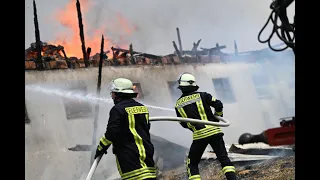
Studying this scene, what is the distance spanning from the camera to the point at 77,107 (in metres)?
8.45

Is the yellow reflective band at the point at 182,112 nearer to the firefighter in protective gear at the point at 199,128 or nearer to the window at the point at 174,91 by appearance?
the firefighter in protective gear at the point at 199,128

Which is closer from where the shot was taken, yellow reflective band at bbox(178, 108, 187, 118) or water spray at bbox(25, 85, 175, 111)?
yellow reflective band at bbox(178, 108, 187, 118)

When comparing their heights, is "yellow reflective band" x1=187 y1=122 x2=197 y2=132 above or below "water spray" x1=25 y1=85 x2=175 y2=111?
below

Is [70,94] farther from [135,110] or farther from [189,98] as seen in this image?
[135,110]

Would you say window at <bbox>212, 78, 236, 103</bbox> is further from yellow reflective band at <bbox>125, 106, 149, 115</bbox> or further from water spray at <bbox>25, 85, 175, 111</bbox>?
yellow reflective band at <bbox>125, 106, 149, 115</bbox>

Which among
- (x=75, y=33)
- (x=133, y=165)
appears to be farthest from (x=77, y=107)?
(x=133, y=165)

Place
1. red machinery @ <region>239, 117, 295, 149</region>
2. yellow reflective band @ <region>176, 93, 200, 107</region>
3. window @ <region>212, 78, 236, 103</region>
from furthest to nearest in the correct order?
window @ <region>212, 78, 236, 103</region> → red machinery @ <region>239, 117, 295, 149</region> → yellow reflective band @ <region>176, 93, 200, 107</region>

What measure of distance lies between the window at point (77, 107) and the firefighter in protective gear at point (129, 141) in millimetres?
3301

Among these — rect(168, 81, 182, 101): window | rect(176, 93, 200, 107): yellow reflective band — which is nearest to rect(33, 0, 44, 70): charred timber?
rect(168, 81, 182, 101): window

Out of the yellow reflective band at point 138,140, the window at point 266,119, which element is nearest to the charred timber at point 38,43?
the yellow reflective band at point 138,140

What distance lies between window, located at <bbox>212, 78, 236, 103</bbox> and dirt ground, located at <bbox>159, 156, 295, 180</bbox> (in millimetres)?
2106

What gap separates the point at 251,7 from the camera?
10.7m

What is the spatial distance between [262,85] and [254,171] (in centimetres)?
353

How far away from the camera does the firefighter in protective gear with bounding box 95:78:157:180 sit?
16.5ft
